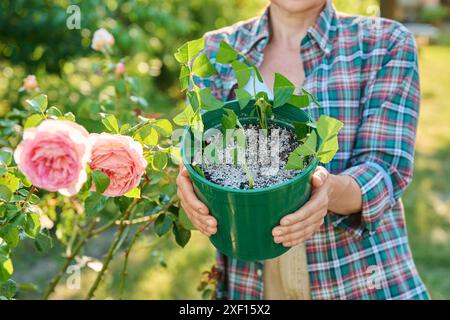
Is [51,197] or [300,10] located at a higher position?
[300,10]

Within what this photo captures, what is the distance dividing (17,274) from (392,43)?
2.21m

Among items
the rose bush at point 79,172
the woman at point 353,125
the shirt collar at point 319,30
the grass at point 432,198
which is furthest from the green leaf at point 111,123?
the grass at point 432,198

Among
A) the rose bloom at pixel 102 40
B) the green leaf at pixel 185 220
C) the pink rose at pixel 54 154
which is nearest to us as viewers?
the pink rose at pixel 54 154

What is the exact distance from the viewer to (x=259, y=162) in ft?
3.73

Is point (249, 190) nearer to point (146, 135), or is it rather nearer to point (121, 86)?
point (146, 135)

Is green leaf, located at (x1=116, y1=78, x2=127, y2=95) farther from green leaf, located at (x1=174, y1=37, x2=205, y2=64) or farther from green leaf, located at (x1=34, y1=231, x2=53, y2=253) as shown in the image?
green leaf, located at (x1=174, y1=37, x2=205, y2=64)

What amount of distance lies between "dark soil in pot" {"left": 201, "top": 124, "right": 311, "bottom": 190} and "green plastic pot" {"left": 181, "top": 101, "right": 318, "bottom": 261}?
0.10ft

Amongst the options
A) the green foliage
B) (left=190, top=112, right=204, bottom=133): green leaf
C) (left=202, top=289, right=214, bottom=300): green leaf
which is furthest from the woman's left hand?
(left=202, top=289, right=214, bottom=300): green leaf

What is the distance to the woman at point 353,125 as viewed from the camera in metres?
1.51

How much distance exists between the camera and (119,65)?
185cm

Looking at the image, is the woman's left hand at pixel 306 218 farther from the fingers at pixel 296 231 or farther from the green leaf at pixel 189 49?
the green leaf at pixel 189 49

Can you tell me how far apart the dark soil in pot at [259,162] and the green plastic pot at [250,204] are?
3cm

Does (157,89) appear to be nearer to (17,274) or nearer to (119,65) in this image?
(17,274)
